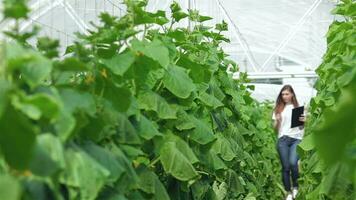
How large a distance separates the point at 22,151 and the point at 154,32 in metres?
2.81

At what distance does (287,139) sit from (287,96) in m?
0.59

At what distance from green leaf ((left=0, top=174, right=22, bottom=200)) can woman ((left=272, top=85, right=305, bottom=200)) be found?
786cm

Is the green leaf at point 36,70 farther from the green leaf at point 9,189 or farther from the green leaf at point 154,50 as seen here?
the green leaf at point 154,50

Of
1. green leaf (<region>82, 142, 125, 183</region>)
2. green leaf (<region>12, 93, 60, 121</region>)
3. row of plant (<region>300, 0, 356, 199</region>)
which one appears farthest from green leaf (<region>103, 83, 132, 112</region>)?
green leaf (<region>12, 93, 60, 121</region>)

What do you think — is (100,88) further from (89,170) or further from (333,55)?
(333,55)

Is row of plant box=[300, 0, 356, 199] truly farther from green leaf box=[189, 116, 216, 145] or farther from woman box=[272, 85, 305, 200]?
woman box=[272, 85, 305, 200]

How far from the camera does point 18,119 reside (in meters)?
1.45

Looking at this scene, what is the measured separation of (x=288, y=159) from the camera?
9594 millimetres

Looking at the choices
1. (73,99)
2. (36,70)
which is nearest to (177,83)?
(73,99)

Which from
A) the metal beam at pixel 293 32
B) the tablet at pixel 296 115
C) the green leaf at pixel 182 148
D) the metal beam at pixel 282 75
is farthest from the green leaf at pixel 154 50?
the metal beam at pixel 293 32

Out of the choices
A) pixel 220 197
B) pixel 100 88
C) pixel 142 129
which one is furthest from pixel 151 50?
pixel 220 197

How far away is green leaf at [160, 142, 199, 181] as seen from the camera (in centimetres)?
338

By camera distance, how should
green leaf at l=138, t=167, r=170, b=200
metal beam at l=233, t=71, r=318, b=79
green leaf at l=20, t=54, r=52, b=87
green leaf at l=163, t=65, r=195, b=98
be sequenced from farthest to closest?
1. metal beam at l=233, t=71, r=318, b=79
2. green leaf at l=163, t=65, r=195, b=98
3. green leaf at l=138, t=167, r=170, b=200
4. green leaf at l=20, t=54, r=52, b=87

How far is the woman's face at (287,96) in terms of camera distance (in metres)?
9.87
